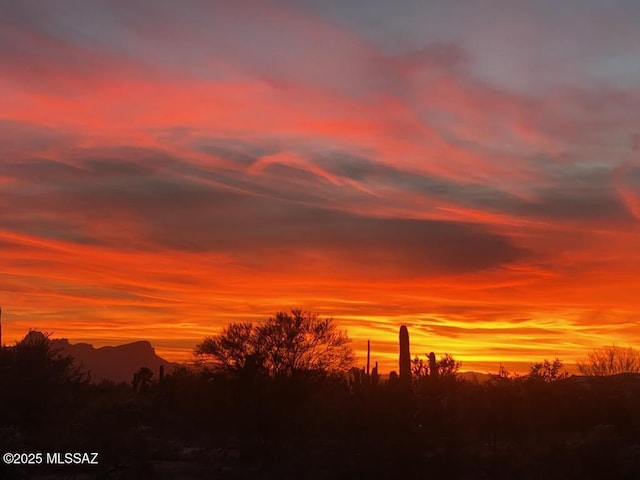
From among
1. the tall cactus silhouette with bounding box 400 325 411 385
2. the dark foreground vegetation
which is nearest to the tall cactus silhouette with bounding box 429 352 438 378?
the dark foreground vegetation

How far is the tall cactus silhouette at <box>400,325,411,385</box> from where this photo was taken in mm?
38600

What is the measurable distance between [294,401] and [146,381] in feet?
75.3

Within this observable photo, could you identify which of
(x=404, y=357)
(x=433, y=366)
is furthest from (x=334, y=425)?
(x=404, y=357)

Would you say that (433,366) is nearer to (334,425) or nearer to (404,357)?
(404,357)

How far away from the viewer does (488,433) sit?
37719mm

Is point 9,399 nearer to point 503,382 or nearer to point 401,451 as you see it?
point 401,451

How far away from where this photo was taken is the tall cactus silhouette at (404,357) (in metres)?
38.6

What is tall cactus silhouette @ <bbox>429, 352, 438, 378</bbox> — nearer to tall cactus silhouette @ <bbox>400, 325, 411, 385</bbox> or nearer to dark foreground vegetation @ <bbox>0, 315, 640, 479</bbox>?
dark foreground vegetation @ <bbox>0, 315, 640, 479</bbox>

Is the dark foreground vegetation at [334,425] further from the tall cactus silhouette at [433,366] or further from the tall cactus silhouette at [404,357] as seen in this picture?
the tall cactus silhouette at [404,357]

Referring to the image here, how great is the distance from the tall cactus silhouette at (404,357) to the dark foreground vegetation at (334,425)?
1.26 feet

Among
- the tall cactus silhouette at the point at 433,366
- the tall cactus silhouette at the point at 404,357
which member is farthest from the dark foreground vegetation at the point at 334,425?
the tall cactus silhouette at the point at 404,357

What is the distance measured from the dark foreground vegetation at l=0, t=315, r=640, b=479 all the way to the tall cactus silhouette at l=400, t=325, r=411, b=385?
385 millimetres

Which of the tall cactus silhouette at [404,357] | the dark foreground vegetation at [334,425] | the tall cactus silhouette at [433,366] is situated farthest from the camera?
the tall cactus silhouette at [404,357]

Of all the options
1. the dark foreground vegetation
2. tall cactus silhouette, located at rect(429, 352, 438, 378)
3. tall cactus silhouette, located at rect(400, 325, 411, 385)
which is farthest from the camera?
tall cactus silhouette, located at rect(400, 325, 411, 385)
